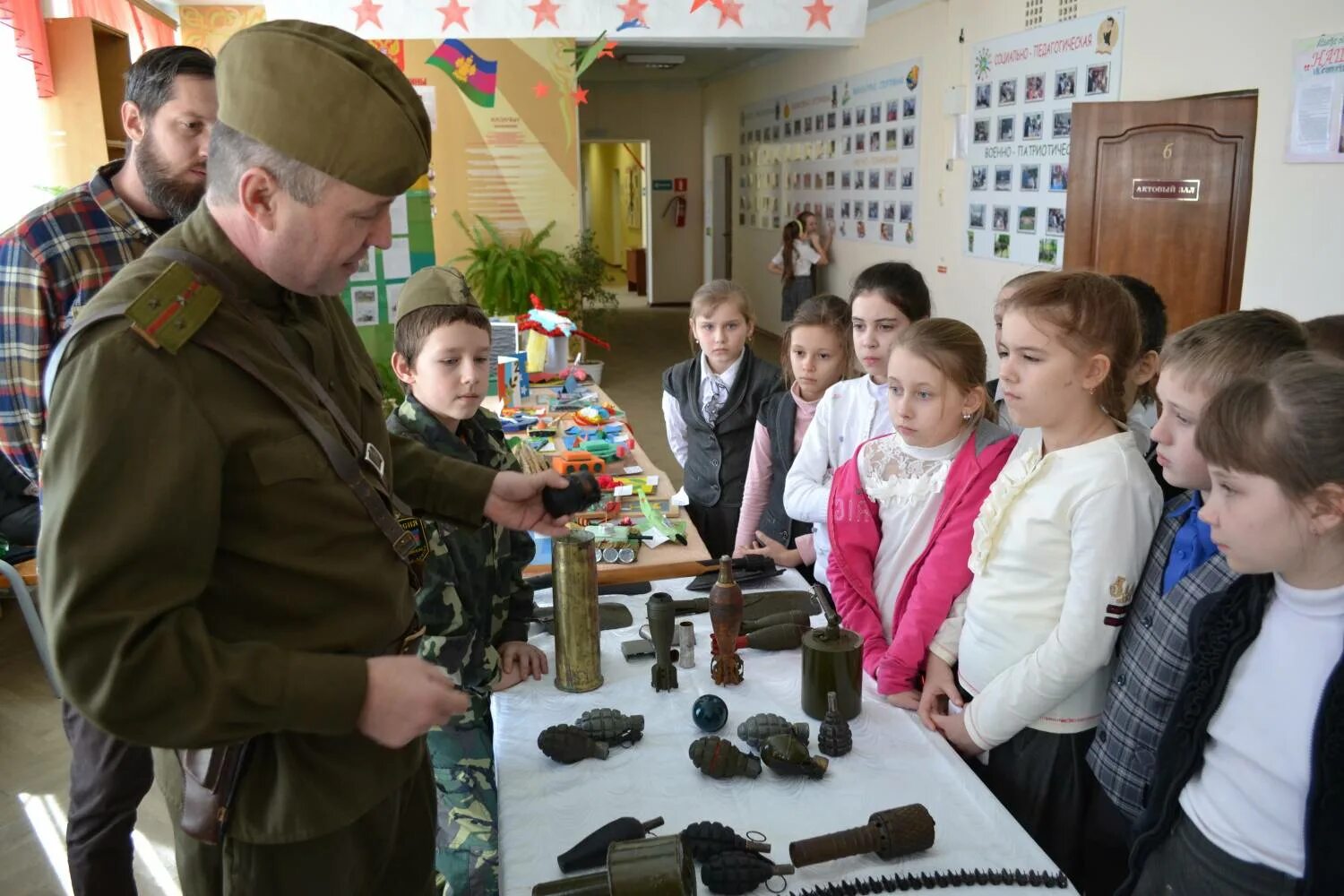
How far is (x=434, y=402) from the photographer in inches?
75.5

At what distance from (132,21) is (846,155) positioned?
20.1 feet

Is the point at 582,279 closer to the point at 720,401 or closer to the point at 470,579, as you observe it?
the point at 720,401

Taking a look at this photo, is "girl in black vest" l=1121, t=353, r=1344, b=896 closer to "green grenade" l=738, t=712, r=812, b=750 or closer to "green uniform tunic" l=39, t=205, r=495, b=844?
"green grenade" l=738, t=712, r=812, b=750

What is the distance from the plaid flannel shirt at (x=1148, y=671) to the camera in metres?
1.41

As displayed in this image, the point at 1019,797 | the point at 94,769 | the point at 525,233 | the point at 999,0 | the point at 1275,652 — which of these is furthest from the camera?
the point at 525,233

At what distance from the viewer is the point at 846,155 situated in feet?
30.7

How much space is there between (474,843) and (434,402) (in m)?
0.84

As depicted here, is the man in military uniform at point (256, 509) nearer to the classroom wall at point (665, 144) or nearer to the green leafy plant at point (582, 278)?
the green leafy plant at point (582, 278)

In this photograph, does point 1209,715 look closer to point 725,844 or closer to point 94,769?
point 725,844

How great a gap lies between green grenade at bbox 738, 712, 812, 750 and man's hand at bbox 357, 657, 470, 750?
63 cm

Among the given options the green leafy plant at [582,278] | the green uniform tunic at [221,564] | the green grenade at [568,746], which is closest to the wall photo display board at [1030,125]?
the green leafy plant at [582,278]

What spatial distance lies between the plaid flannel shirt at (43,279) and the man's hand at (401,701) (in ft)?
4.47

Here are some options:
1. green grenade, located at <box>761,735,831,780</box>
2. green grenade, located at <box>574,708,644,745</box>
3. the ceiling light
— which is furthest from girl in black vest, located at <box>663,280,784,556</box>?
the ceiling light

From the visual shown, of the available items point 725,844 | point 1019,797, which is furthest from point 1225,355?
point 725,844
